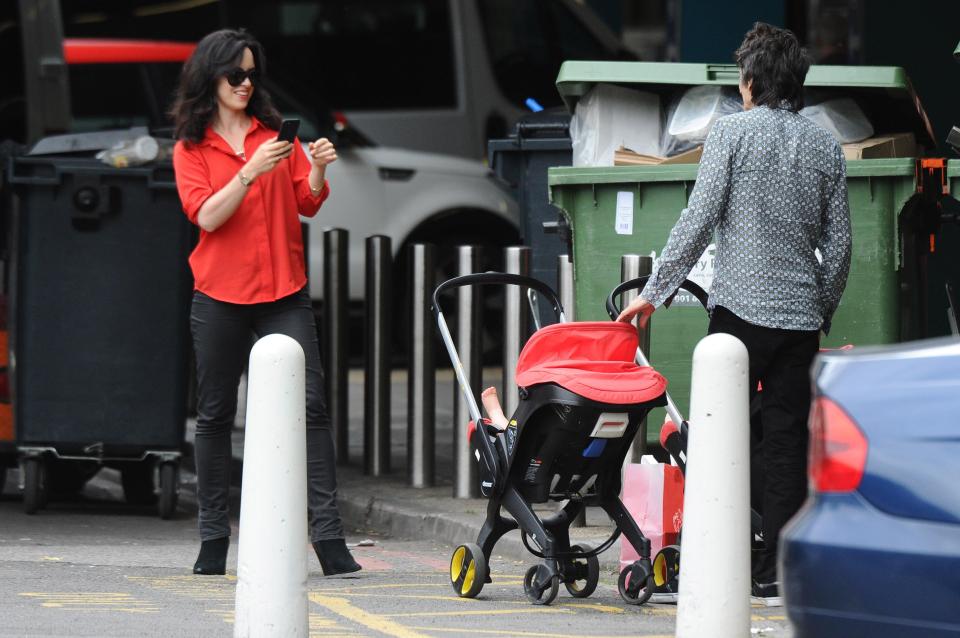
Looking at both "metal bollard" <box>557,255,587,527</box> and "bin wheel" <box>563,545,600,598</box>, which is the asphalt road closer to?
"bin wheel" <box>563,545,600,598</box>

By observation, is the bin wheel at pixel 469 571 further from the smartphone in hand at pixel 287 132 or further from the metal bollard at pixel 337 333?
the metal bollard at pixel 337 333

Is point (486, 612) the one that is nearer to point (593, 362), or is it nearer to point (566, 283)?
point (593, 362)

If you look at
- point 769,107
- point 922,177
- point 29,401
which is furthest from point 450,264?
point 769,107

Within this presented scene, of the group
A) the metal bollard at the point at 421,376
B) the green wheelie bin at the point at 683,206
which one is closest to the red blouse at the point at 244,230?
the green wheelie bin at the point at 683,206

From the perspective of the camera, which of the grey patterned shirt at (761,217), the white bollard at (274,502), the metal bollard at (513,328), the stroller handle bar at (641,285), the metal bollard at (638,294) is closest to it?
the white bollard at (274,502)

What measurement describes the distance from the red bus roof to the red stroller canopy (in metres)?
8.07

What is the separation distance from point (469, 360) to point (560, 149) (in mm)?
1062

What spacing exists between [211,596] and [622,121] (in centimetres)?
263

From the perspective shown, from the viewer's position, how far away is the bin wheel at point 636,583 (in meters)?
5.86

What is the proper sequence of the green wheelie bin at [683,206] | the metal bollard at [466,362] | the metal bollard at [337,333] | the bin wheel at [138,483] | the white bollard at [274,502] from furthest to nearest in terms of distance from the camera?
1. the metal bollard at [337,333]
2. the bin wheel at [138,483]
3. the metal bollard at [466,362]
4. the green wheelie bin at [683,206]
5. the white bollard at [274,502]

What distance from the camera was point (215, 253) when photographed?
6.58 metres

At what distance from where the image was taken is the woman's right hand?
6395 millimetres

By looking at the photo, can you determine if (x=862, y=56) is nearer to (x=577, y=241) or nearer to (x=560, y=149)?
(x=560, y=149)

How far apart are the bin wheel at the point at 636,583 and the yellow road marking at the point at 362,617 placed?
0.77 metres
